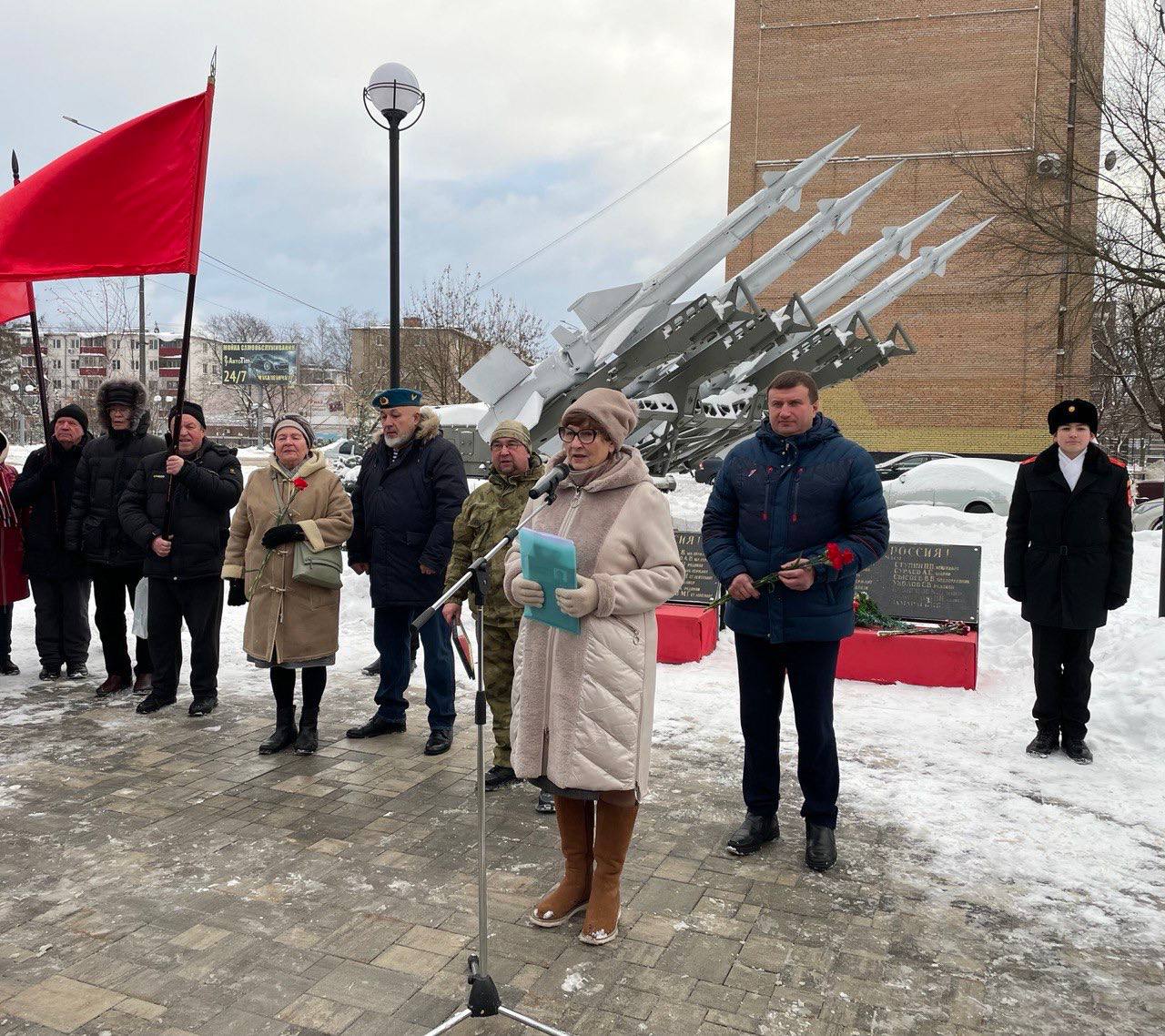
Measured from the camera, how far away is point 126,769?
5.25 meters

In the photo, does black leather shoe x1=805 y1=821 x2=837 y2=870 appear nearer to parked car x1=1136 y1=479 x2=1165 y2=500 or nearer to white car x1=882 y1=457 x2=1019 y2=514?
white car x1=882 y1=457 x2=1019 y2=514

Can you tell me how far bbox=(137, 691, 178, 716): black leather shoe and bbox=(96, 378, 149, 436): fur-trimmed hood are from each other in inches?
74.3

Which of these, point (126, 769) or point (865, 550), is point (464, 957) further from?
point (126, 769)

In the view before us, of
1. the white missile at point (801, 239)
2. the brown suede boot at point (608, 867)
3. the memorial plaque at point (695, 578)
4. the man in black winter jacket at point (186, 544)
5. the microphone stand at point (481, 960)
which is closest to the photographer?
the microphone stand at point (481, 960)

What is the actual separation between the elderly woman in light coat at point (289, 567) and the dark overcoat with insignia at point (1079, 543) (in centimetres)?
393

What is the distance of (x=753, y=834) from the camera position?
427 cm

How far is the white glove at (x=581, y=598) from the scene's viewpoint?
324 centimetres

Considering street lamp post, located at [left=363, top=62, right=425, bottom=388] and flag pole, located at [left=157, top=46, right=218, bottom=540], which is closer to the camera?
flag pole, located at [left=157, top=46, right=218, bottom=540]

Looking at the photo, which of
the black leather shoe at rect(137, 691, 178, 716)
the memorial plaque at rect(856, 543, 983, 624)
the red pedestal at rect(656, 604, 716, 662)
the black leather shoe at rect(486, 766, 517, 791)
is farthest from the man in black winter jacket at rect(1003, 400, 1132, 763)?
the black leather shoe at rect(137, 691, 178, 716)

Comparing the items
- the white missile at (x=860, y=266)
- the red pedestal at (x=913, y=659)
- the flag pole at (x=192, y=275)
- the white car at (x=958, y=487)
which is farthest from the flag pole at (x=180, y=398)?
the white missile at (x=860, y=266)

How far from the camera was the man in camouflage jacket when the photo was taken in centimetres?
500

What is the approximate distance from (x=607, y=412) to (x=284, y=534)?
2.73m

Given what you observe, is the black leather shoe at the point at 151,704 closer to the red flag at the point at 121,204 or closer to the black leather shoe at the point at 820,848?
the red flag at the point at 121,204

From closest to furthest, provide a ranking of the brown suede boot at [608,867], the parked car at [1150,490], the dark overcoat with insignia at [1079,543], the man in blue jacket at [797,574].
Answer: the brown suede boot at [608,867] → the man in blue jacket at [797,574] → the dark overcoat with insignia at [1079,543] → the parked car at [1150,490]
